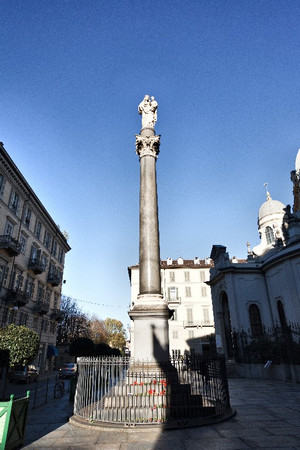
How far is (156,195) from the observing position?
41.9 feet

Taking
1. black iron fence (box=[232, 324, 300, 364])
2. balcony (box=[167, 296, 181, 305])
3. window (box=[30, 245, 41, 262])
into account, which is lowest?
black iron fence (box=[232, 324, 300, 364])

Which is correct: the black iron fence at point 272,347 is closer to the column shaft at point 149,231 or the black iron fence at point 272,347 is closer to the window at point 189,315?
the column shaft at point 149,231

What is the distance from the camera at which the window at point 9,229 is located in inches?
1091

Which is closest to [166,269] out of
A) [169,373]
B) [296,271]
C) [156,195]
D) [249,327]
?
[249,327]

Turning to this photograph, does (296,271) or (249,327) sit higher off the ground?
Answer: (296,271)

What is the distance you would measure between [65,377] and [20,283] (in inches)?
443

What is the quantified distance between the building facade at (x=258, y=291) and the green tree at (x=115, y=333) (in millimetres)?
55880

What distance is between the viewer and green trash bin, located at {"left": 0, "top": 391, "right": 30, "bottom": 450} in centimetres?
552

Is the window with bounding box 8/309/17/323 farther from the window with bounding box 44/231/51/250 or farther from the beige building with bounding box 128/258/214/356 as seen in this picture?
the beige building with bounding box 128/258/214/356

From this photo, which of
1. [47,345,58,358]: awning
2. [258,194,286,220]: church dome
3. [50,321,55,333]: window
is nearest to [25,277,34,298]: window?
[50,321,55,333]: window

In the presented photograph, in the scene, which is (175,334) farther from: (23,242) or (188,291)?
(23,242)

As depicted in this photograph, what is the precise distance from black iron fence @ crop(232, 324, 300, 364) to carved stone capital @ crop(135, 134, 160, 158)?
15058 millimetres

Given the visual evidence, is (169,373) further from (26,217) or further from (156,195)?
(26,217)

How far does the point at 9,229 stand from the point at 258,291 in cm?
2638
